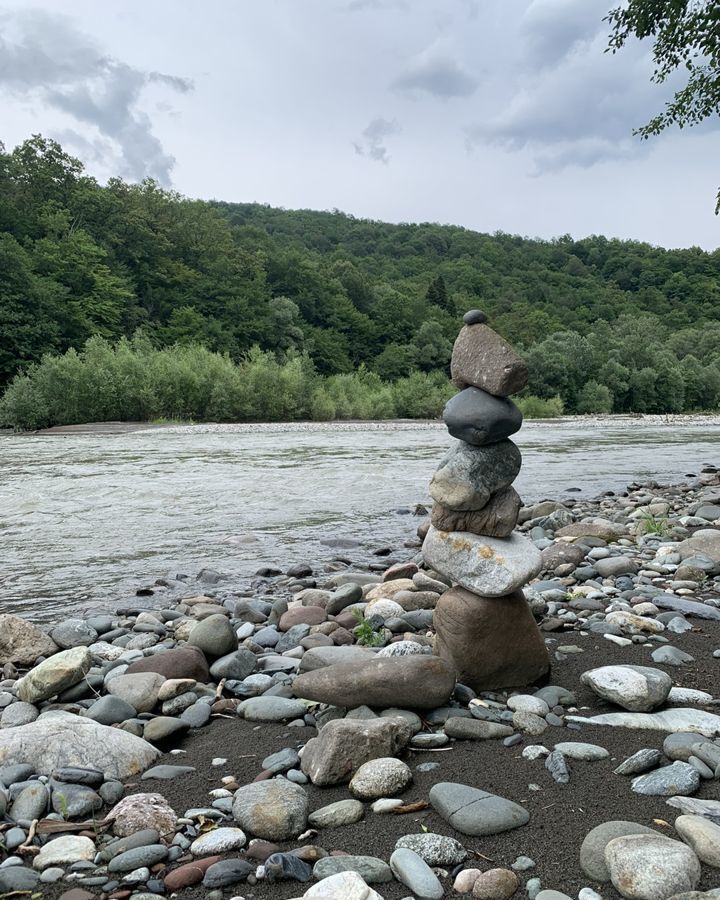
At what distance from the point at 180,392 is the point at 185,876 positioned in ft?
173

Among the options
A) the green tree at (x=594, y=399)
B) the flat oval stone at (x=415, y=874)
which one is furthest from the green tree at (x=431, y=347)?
the flat oval stone at (x=415, y=874)

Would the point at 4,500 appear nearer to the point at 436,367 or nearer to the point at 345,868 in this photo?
the point at 345,868

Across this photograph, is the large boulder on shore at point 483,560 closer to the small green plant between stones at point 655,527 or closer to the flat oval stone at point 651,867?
the flat oval stone at point 651,867

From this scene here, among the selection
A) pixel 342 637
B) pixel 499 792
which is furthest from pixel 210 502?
pixel 499 792

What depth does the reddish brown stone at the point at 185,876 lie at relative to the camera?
2.74m

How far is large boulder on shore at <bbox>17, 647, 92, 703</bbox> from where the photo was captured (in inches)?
191

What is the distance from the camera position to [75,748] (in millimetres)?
3791

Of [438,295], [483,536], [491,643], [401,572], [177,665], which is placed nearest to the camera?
[491,643]

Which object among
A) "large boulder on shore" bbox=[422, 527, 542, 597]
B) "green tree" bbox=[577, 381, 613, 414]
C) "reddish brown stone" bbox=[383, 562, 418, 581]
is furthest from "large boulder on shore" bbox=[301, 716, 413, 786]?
"green tree" bbox=[577, 381, 613, 414]

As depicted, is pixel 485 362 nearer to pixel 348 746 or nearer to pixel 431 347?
pixel 348 746

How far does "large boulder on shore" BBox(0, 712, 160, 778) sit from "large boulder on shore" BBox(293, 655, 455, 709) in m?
1.02

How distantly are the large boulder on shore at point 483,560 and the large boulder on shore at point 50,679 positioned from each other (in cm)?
256

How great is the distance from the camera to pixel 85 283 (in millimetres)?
72125

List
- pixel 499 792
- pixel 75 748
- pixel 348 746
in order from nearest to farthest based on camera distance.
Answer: pixel 499 792 < pixel 348 746 < pixel 75 748
